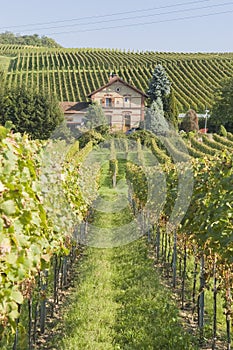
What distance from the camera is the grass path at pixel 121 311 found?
6219 mm

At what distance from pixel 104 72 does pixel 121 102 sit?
21.4m

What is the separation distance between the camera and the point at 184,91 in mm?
66750

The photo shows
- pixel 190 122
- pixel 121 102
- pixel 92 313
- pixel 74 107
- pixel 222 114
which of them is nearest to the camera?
pixel 92 313

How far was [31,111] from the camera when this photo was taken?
148 feet

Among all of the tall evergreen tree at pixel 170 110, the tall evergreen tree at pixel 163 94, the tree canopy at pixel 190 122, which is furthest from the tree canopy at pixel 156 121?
the tree canopy at pixel 190 122

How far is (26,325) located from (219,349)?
2420mm

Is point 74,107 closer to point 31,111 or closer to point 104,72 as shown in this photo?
point 31,111

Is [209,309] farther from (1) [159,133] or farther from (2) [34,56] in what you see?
(2) [34,56]

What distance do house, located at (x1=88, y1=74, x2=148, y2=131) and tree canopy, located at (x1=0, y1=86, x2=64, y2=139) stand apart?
815 centimetres

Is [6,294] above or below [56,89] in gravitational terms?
below

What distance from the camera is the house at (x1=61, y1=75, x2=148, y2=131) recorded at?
5319cm

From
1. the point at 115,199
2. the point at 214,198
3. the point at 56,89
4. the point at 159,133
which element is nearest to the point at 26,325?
the point at 214,198

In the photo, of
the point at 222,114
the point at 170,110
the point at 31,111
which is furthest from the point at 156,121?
the point at 222,114

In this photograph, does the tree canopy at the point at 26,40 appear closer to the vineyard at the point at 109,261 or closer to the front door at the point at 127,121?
the front door at the point at 127,121
